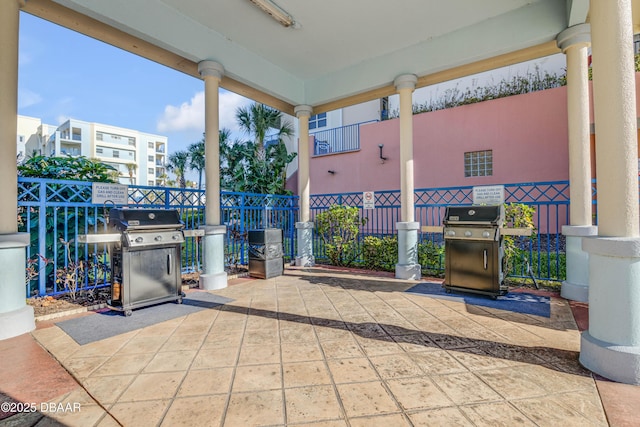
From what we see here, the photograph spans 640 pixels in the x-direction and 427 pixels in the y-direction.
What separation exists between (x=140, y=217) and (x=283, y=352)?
8.17 ft

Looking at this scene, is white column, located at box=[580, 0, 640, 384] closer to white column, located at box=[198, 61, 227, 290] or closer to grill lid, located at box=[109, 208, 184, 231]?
grill lid, located at box=[109, 208, 184, 231]

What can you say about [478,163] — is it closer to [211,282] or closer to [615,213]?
[615,213]

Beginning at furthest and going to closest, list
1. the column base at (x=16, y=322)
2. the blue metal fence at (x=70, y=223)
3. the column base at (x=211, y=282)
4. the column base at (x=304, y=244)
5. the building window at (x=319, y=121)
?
the building window at (x=319, y=121) < the column base at (x=304, y=244) < the column base at (x=211, y=282) < the blue metal fence at (x=70, y=223) < the column base at (x=16, y=322)

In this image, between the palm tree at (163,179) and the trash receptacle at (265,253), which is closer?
the trash receptacle at (265,253)

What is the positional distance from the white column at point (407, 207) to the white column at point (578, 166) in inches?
80.6

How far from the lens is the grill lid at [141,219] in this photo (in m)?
3.52

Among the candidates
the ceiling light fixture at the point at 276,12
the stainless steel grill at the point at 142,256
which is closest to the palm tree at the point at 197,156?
the ceiling light fixture at the point at 276,12

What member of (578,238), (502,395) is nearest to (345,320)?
(502,395)

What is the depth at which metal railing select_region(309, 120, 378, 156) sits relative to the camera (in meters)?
13.4

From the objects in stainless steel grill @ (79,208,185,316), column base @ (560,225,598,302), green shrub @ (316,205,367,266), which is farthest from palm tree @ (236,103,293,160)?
column base @ (560,225,598,302)

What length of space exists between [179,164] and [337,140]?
18.0 m

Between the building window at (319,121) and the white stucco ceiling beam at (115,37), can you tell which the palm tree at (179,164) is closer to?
the building window at (319,121)

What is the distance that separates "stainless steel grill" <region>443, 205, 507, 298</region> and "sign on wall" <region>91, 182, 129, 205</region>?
4.75 m

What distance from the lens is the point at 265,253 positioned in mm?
5434
